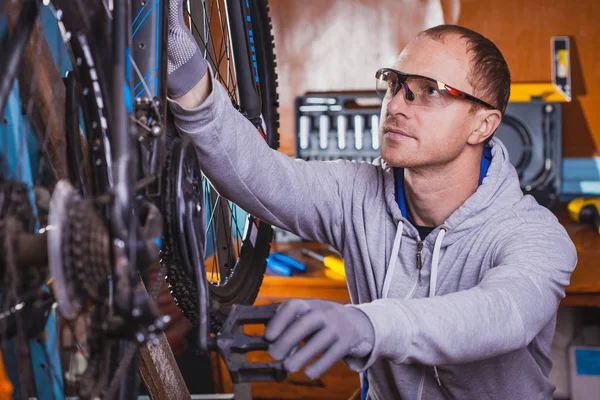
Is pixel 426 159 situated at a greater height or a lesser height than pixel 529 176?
greater

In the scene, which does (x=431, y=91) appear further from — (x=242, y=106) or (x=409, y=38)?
(x=409, y=38)

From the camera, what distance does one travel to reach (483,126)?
1.42m

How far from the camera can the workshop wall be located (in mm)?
2271

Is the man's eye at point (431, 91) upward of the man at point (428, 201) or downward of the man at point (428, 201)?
upward

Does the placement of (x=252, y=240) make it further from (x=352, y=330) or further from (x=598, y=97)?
(x=598, y=97)

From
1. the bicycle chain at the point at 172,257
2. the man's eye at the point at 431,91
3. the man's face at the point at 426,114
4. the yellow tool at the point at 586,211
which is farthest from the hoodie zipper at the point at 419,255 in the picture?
the yellow tool at the point at 586,211

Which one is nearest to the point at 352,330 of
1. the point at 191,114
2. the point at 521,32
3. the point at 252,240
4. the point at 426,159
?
the point at 191,114

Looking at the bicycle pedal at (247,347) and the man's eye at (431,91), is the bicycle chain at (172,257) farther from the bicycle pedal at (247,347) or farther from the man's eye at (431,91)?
the man's eye at (431,91)

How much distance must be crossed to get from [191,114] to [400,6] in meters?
1.34

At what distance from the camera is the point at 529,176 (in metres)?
2.26

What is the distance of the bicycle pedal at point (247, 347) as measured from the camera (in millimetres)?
812

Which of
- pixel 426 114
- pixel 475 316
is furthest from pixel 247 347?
pixel 426 114

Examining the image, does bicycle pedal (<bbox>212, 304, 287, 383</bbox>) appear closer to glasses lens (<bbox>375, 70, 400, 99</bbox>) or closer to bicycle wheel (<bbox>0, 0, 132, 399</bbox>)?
bicycle wheel (<bbox>0, 0, 132, 399</bbox>)

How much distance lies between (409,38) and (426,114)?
3.49ft
